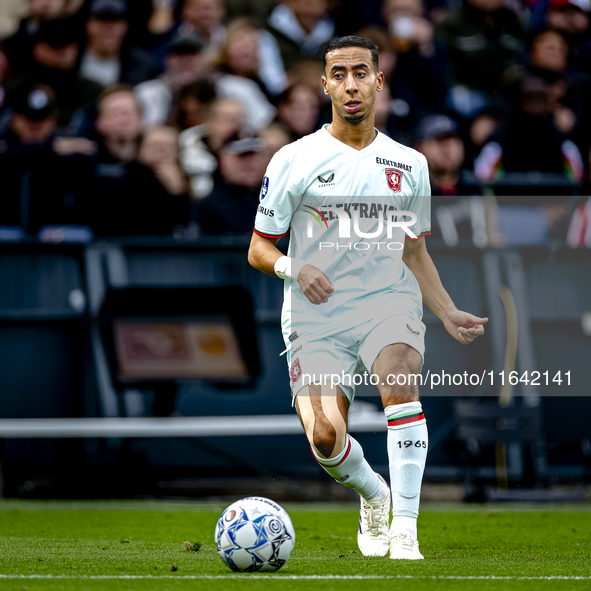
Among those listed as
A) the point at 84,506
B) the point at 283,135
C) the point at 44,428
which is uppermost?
the point at 283,135

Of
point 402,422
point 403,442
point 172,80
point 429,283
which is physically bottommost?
point 403,442

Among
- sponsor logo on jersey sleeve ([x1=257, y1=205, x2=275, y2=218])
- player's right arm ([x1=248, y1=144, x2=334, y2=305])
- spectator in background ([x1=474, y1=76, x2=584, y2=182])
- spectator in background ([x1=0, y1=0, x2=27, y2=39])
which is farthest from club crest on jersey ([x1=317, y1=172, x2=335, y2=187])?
spectator in background ([x1=0, y1=0, x2=27, y2=39])

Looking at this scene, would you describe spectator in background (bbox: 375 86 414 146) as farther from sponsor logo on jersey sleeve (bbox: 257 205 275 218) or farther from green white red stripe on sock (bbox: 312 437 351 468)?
green white red stripe on sock (bbox: 312 437 351 468)

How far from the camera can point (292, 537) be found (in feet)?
16.3

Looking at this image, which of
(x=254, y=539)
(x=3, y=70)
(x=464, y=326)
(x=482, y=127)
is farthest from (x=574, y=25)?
(x=254, y=539)

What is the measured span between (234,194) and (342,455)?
4452 mm

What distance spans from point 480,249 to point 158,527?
4.03 meters

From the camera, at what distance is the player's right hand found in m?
5.05

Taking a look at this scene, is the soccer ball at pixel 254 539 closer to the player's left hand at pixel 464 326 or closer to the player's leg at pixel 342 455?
the player's leg at pixel 342 455

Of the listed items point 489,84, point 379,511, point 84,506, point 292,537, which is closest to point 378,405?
point 84,506

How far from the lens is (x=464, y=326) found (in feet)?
18.4

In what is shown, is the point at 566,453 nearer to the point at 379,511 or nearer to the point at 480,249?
the point at 480,249

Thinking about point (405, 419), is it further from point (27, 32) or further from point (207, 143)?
point (27, 32)

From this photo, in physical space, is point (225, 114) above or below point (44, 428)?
above
